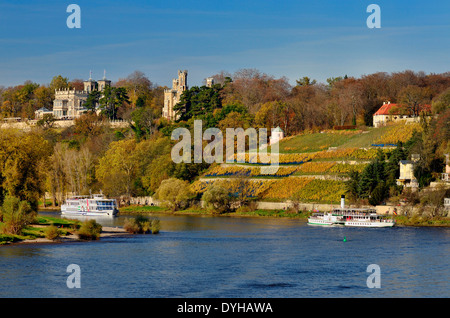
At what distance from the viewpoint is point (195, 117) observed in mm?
149500

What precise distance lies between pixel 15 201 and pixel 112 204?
134 ft

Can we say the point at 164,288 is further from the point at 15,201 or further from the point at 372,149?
the point at 372,149

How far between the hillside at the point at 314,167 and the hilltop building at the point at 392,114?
501 cm

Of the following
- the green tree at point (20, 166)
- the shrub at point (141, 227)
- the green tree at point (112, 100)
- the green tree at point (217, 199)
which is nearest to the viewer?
the green tree at point (20, 166)

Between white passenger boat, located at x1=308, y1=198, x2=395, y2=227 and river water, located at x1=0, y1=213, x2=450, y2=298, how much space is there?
8.65m

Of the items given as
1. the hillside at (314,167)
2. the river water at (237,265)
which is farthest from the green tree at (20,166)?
the hillside at (314,167)

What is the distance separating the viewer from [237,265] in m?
50.7

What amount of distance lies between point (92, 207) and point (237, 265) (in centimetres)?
5361

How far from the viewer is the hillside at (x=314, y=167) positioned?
320 feet

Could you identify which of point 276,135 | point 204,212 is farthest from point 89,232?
point 276,135

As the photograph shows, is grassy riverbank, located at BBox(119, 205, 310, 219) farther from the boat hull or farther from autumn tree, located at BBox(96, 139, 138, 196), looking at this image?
the boat hull

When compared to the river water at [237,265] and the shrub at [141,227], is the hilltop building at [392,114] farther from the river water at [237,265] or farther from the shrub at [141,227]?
the shrub at [141,227]

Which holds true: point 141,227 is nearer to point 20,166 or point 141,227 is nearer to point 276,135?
point 20,166

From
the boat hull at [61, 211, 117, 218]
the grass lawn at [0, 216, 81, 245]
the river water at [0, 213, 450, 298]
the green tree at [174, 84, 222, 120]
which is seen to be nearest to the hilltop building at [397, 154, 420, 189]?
the river water at [0, 213, 450, 298]
